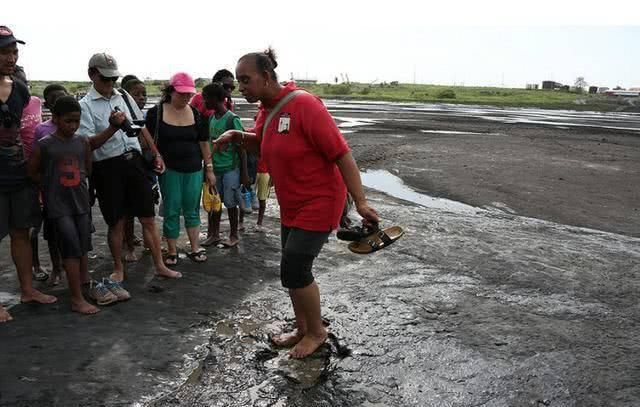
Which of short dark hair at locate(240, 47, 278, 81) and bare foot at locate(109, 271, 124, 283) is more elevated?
short dark hair at locate(240, 47, 278, 81)

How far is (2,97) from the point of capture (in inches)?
157

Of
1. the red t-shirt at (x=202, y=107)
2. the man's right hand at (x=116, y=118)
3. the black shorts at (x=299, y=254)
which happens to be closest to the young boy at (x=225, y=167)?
the red t-shirt at (x=202, y=107)

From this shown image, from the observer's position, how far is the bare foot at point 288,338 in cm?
388

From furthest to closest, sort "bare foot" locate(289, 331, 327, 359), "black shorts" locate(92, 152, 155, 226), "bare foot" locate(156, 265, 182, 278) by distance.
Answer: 1. "bare foot" locate(156, 265, 182, 278)
2. "black shorts" locate(92, 152, 155, 226)
3. "bare foot" locate(289, 331, 327, 359)

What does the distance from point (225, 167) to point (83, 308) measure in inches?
98.5

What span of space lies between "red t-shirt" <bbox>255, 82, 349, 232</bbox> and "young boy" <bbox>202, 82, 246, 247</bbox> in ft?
9.00

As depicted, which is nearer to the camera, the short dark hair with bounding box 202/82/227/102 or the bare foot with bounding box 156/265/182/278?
the bare foot with bounding box 156/265/182/278

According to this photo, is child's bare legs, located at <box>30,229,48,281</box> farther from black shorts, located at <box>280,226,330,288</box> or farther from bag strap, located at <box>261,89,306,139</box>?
bag strap, located at <box>261,89,306,139</box>

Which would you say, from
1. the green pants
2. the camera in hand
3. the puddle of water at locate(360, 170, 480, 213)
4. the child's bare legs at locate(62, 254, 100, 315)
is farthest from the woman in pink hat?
the puddle of water at locate(360, 170, 480, 213)

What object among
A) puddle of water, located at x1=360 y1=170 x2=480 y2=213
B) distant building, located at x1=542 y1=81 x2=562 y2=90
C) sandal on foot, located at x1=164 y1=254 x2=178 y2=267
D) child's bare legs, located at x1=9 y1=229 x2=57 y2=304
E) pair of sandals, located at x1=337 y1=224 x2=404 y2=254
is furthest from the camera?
distant building, located at x1=542 y1=81 x2=562 y2=90

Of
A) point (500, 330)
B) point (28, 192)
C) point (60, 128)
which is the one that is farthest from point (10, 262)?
point (500, 330)

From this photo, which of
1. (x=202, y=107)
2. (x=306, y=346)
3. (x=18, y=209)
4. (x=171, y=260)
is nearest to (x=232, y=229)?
(x=171, y=260)

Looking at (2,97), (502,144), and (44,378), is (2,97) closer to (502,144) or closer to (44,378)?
(44,378)

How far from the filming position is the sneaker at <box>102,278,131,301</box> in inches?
179
